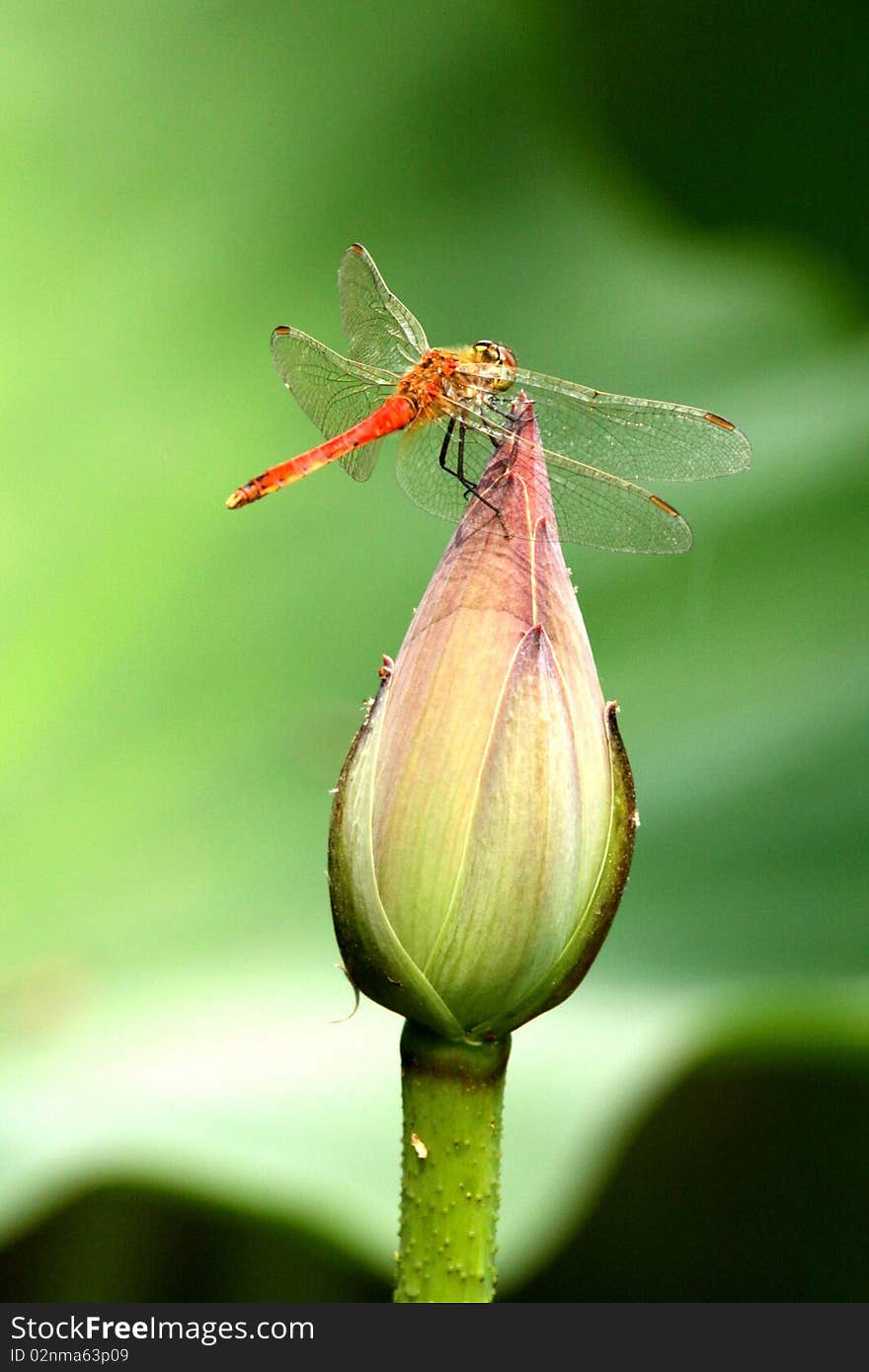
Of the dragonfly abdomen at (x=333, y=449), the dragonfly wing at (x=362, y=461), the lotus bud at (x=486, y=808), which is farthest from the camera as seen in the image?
the dragonfly wing at (x=362, y=461)

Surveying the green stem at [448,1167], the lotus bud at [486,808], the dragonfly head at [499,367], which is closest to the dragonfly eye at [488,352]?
the dragonfly head at [499,367]

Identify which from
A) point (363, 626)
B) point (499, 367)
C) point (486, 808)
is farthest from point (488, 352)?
point (486, 808)

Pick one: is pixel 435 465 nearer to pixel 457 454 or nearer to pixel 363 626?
pixel 457 454

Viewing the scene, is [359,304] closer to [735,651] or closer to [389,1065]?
[735,651]

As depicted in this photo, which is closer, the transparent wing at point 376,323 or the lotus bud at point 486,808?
the lotus bud at point 486,808

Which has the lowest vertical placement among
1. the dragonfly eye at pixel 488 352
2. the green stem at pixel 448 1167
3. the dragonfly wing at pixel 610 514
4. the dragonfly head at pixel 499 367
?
the green stem at pixel 448 1167

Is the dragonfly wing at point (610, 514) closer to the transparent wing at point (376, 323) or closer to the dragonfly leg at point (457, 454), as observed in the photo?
the dragonfly leg at point (457, 454)

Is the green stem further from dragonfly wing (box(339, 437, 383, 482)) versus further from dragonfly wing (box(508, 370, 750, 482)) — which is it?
dragonfly wing (box(339, 437, 383, 482))
